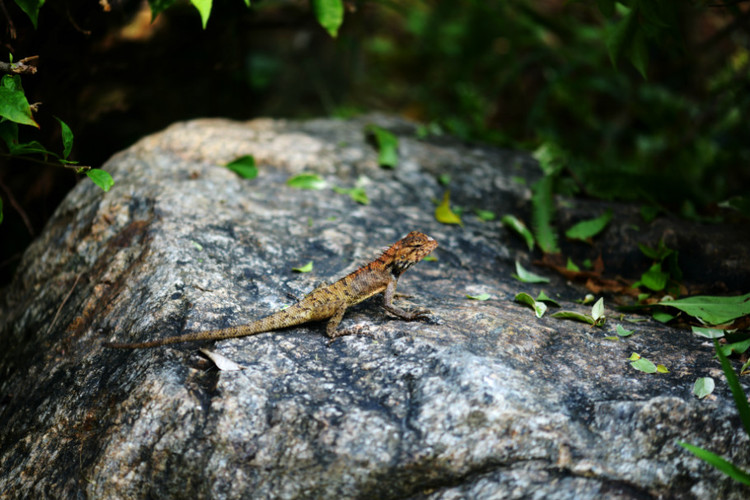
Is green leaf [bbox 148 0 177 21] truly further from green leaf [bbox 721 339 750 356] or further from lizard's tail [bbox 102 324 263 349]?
green leaf [bbox 721 339 750 356]

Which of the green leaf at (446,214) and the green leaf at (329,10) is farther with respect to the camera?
the green leaf at (446,214)

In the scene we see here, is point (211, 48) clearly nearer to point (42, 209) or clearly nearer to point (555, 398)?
point (42, 209)

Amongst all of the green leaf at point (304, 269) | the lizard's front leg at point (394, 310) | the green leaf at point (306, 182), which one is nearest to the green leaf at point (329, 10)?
the green leaf at point (306, 182)

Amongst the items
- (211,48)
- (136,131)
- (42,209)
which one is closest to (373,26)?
(211,48)

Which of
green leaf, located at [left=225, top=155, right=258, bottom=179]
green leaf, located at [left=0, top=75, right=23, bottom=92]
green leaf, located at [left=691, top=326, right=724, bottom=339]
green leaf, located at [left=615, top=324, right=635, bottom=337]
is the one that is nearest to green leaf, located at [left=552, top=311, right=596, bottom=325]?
green leaf, located at [left=615, top=324, right=635, bottom=337]

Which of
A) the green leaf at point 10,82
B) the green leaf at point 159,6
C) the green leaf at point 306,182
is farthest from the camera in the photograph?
the green leaf at point 306,182

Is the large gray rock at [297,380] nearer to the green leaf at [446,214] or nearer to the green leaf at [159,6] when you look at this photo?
the green leaf at [446,214]

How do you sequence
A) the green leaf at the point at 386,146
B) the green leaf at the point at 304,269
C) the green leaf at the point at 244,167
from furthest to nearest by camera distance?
1. the green leaf at the point at 386,146
2. the green leaf at the point at 244,167
3. the green leaf at the point at 304,269
